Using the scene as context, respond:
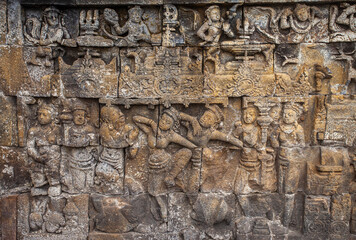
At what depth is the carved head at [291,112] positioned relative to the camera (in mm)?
5008

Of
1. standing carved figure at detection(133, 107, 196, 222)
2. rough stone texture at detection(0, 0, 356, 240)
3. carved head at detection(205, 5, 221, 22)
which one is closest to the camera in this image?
carved head at detection(205, 5, 221, 22)

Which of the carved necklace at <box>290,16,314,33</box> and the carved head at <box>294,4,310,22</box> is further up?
the carved head at <box>294,4,310,22</box>

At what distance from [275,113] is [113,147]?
8.52 feet

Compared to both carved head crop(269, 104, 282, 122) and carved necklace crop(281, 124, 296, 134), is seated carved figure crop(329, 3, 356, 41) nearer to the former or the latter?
carved head crop(269, 104, 282, 122)

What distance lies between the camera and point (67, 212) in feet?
17.0

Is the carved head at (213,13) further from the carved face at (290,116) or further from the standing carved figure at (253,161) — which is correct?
the carved face at (290,116)

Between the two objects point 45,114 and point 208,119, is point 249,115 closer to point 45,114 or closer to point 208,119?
point 208,119

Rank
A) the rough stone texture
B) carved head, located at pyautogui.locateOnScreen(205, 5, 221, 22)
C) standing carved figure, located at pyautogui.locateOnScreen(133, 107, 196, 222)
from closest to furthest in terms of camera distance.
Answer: carved head, located at pyautogui.locateOnScreen(205, 5, 221, 22)
the rough stone texture
standing carved figure, located at pyautogui.locateOnScreen(133, 107, 196, 222)

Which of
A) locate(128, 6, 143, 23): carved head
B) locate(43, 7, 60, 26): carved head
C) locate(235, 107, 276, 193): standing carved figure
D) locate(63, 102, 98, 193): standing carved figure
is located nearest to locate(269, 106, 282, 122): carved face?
locate(235, 107, 276, 193): standing carved figure

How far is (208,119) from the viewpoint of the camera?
500cm

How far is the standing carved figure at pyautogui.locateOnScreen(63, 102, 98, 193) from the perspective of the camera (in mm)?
5035

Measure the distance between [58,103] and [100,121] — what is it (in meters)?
0.71

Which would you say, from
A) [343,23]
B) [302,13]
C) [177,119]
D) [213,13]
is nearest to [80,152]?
[177,119]

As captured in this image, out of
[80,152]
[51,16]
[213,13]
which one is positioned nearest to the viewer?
[213,13]
